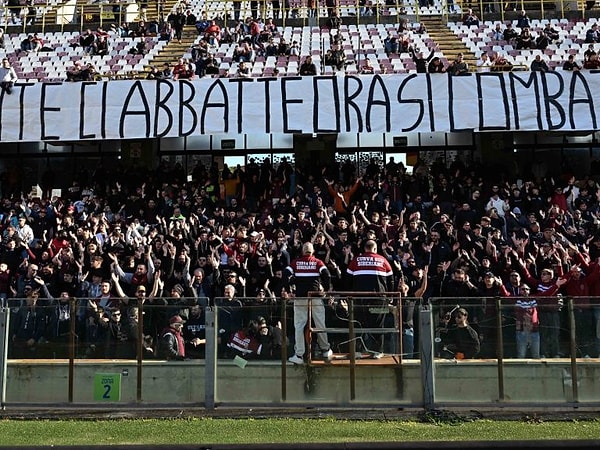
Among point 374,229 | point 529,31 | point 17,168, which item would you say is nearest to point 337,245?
point 374,229

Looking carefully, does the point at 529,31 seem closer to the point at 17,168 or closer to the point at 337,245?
the point at 337,245

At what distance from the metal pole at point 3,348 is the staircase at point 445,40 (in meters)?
16.6

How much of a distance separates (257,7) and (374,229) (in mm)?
17783

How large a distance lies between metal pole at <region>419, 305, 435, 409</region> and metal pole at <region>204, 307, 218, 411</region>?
2.75 m

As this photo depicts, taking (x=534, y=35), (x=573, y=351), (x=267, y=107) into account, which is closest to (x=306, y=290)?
(x=573, y=351)

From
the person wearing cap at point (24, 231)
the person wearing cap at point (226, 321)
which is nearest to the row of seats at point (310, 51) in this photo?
the person wearing cap at point (24, 231)

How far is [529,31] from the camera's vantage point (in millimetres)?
25078

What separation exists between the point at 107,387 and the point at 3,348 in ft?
5.09

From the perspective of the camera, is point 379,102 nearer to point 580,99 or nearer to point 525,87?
point 525,87

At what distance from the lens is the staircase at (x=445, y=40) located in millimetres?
24156

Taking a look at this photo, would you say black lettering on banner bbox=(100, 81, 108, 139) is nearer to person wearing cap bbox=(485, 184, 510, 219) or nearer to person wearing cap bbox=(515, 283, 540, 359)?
person wearing cap bbox=(485, 184, 510, 219)

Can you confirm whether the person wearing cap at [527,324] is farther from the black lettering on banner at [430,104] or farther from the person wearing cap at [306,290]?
the black lettering on banner at [430,104]

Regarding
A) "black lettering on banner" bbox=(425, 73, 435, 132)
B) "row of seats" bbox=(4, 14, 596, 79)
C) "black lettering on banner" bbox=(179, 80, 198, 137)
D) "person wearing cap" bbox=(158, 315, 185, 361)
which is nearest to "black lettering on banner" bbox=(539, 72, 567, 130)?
"black lettering on banner" bbox=(425, 73, 435, 132)

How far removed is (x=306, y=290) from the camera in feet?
34.9
